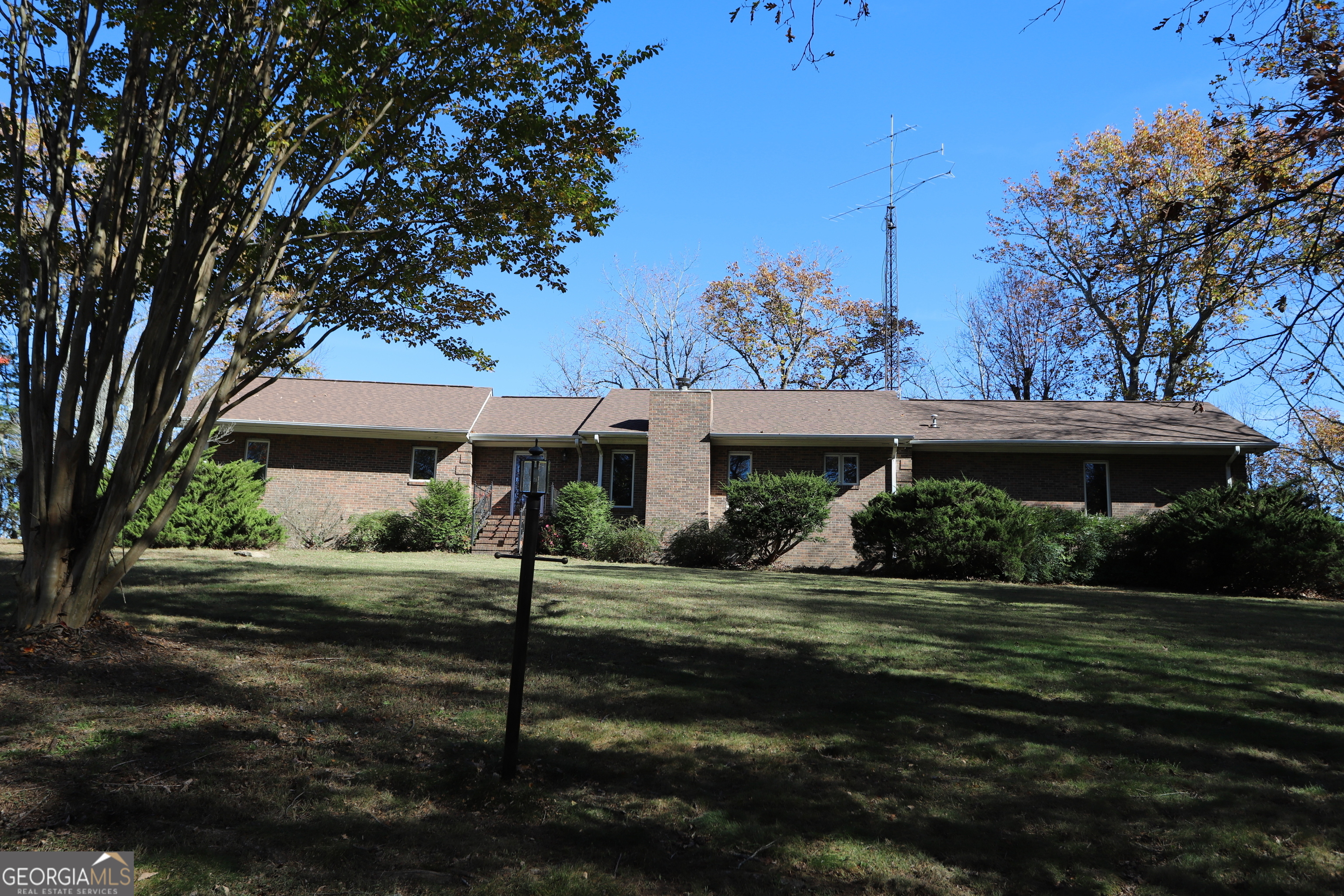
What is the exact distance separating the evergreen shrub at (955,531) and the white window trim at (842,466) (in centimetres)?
377

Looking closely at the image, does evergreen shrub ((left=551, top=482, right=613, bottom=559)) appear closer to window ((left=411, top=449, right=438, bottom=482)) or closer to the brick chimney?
the brick chimney

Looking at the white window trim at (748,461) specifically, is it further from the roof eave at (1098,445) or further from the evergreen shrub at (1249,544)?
the evergreen shrub at (1249,544)

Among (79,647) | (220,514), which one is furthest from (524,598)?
(220,514)

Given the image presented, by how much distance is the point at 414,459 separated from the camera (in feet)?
78.9

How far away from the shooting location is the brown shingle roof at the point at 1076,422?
2155 centimetres

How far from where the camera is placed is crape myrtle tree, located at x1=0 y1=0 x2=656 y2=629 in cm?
636

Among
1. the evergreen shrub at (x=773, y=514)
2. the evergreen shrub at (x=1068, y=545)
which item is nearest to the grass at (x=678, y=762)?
the evergreen shrub at (x=1068, y=545)

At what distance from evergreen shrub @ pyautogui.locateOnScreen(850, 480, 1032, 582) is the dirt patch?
14.5 metres

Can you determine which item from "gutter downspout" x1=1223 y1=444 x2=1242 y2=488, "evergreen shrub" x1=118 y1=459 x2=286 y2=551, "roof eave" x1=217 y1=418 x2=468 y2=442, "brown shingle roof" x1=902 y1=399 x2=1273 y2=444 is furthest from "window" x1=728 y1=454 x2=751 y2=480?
"gutter downspout" x1=1223 y1=444 x2=1242 y2=488

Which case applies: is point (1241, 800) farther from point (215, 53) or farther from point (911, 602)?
point (215, 53)

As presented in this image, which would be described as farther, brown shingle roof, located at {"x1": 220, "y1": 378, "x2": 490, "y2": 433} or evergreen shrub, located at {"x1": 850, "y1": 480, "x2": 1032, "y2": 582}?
brown shingle roof, located at {"x1": 220, "y1": 378, "x2": 490, "y2": 433}

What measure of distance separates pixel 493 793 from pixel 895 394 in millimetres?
22736

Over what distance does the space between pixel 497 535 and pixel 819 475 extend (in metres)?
9.08

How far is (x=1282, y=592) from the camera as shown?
15781 millimetres
